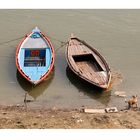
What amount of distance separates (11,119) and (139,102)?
21.9ft

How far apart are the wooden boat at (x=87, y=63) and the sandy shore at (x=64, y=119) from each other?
2.43m

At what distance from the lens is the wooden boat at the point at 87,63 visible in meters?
18.7

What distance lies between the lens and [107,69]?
Answer: 19.4 m

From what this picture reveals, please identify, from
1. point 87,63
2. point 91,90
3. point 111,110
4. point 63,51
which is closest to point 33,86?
point 91,90

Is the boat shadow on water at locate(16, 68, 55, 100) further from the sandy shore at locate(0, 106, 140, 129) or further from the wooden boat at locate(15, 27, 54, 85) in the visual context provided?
the sandy shore at locate(0, 106, 140, 129)

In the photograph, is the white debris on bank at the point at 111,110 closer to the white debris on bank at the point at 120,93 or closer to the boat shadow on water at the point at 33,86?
the white debris on bank at the point at 120,93

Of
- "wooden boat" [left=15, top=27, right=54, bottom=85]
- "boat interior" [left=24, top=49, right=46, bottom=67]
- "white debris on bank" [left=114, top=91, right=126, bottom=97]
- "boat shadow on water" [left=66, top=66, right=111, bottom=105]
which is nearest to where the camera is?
"boat shadow on water" [left=66, top=66, right=111, bottom=105]

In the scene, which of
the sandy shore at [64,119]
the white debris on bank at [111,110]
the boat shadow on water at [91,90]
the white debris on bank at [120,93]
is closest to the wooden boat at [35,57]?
the boat shadow on water at [91,90]

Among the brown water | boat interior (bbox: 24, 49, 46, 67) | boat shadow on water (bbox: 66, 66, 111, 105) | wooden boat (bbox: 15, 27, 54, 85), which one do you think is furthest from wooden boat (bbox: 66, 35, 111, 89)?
boat interior (bbox: 24, 49, 46, 67)

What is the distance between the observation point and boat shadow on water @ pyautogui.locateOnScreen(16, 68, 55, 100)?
61.4 feet

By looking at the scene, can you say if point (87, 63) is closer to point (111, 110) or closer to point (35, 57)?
point (35, 57)

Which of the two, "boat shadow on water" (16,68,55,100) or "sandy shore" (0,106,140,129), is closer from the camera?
"sandy shore" (0,106,140,129)

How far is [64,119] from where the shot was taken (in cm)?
1570

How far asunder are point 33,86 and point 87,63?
145 inches
